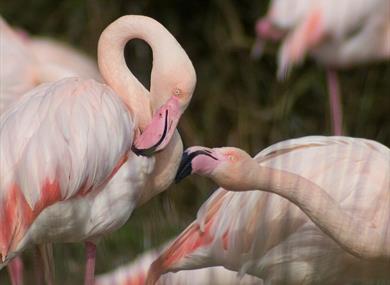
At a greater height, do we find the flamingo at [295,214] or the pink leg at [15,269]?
the flamingo at [295,214]

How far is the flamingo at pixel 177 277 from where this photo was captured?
3.59 m

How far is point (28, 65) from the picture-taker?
4.84 m

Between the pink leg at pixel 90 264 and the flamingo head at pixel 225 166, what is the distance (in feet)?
1.20

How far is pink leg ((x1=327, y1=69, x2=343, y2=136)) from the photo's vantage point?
5651 mm

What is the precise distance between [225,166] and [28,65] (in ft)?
5.16

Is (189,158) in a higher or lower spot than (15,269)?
higher

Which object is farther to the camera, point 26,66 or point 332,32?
point 332,32

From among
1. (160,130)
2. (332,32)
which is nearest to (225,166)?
(160,130)

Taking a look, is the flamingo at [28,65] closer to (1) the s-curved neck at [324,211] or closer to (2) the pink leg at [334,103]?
(2) the pink leg at [334,103]

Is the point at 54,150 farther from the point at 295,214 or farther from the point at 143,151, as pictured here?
the point at 295,214

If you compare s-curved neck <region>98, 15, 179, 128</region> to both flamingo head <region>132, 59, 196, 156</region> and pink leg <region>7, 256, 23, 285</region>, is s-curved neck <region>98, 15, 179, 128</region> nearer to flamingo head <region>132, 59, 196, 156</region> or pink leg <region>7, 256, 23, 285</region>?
flamingo head <region>132, 59, 196, 156</region>

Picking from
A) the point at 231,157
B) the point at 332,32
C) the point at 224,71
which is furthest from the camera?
the point at 224,71

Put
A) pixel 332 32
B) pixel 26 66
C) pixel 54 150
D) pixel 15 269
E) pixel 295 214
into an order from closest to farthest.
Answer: pixel 54 150, pixel 295 214, pixel 15 269, pixel 26 66, pixel 332 32

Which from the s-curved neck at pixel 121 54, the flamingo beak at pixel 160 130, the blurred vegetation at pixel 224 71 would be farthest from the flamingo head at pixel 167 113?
the blurred vegetation at pixel 224 71
